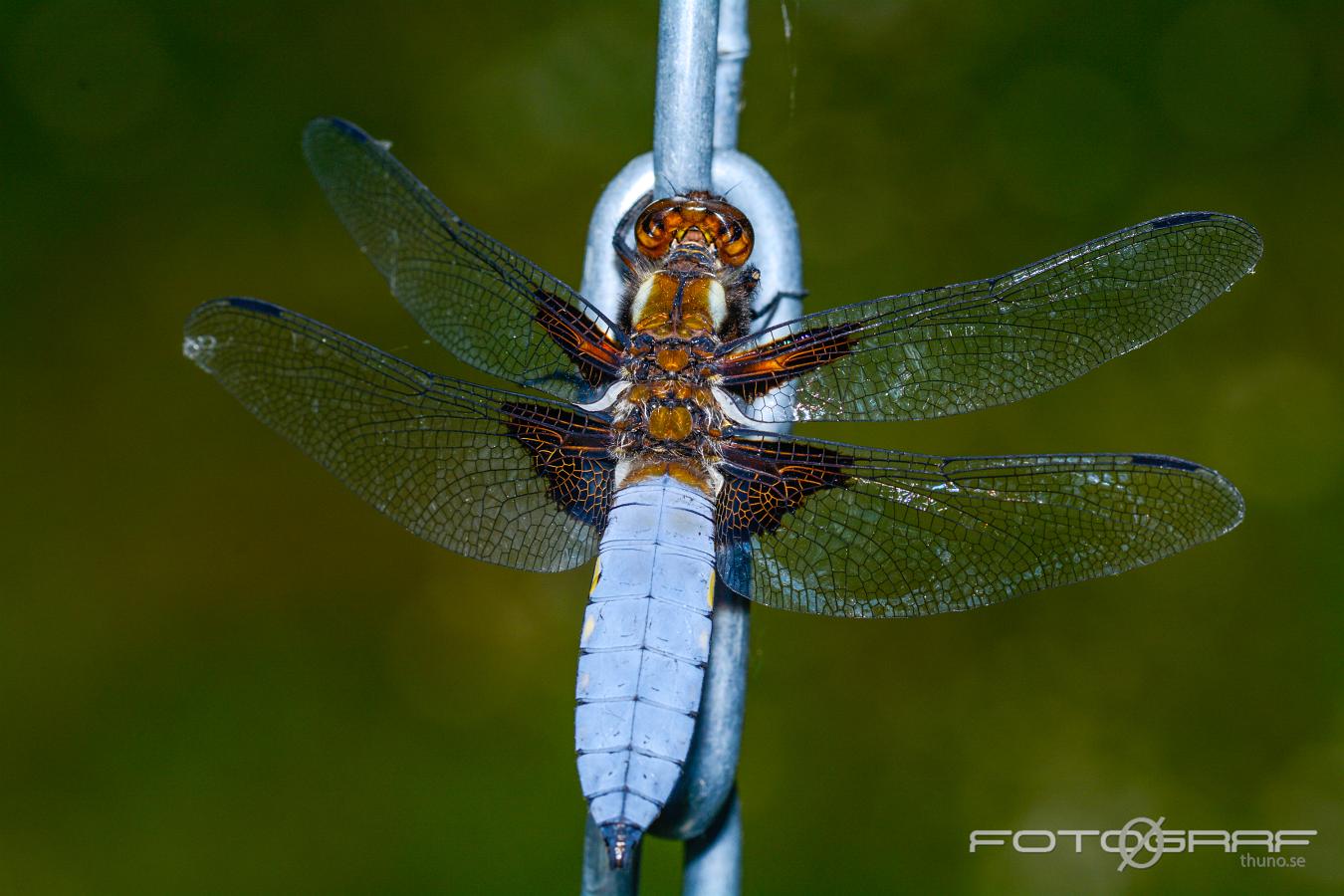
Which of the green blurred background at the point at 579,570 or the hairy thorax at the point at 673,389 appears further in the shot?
the green blurred background at the point at 579,570

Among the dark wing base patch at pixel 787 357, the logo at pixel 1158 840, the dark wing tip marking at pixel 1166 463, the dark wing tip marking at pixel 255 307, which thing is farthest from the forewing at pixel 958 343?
the logo at pixel 1158 840

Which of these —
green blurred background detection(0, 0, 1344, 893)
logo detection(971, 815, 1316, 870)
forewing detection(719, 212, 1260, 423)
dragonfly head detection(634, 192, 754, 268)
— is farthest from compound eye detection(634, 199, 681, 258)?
logo detection(971, 815, 1316, 870)

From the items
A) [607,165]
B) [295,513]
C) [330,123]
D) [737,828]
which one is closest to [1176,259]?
[737,828]

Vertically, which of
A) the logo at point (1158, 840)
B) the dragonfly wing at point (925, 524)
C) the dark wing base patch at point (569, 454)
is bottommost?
the logo at point (1158, 840)

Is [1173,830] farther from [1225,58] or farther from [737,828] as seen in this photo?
[1225,58]

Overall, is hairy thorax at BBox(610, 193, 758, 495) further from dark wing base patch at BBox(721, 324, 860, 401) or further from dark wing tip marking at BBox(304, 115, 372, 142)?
dark wing tip marking at BBox(304, 115, 372, 142)

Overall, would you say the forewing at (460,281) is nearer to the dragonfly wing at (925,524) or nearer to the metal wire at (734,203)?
the metal wire at (734,203)
